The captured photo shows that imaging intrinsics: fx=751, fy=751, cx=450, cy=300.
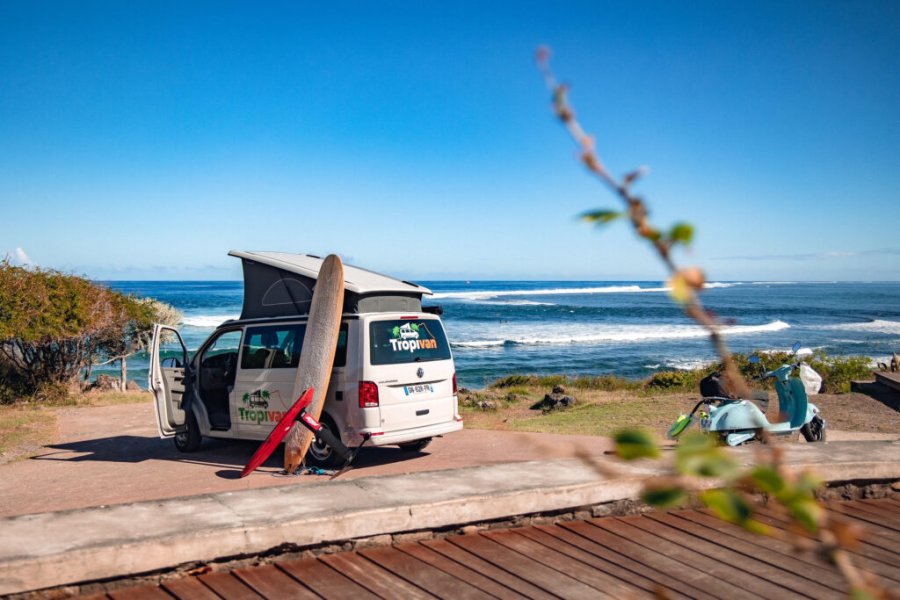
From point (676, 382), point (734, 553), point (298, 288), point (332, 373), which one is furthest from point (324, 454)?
point (676, 382)

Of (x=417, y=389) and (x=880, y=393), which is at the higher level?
(x=417, y=389)

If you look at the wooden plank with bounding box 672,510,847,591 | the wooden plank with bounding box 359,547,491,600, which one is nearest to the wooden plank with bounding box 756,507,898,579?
the wooden plank with bounding box 672,510,847,591

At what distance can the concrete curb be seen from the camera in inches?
128

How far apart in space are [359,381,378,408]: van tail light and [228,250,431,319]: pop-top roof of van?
92cm

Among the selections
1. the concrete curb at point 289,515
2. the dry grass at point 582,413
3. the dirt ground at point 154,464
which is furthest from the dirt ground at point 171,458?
the concrete curb at point 289,515

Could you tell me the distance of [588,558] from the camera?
3.87 m

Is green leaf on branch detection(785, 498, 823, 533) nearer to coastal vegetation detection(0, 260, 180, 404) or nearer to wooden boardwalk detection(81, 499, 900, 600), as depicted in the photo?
wooden boardwalk detection(81, 499, 900, 600)

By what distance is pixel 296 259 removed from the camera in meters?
10.0

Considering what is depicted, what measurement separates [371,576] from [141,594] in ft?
3.35

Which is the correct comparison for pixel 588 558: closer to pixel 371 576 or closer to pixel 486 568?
pixel 486 568

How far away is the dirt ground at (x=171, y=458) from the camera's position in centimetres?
796

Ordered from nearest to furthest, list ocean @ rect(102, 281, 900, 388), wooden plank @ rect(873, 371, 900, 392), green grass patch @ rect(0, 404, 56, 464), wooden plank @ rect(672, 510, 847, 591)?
wooden plank @ rect(672, 510, 847, 591)
green grass patch @ rect(0, 404, 56, 464)
wooden plank @ rect(873, 371, 900, 392)
ocean @ rect(102, 281, 900, 388)

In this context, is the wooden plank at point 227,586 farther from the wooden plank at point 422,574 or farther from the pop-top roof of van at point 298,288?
the pop-top roof of van at point 298,288

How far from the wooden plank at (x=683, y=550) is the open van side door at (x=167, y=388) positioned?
6.77 metres
